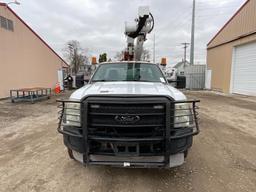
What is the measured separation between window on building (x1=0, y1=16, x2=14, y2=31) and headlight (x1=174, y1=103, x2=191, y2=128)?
12.4 meters

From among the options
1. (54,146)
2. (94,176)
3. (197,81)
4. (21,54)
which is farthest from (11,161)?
(197,81)

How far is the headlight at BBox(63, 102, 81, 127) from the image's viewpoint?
2631 millimetres

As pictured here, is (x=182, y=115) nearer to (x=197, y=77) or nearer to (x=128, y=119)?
(x=128, y=119)

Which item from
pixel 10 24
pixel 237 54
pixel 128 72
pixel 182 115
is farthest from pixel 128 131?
pixel 237 54

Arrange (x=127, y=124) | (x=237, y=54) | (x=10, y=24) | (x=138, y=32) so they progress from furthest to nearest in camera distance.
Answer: (x=237, y=54) < (x=10, y=24) < (x=138, y=32) < (x=127, y=124)

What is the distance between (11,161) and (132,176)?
2270 millimetres

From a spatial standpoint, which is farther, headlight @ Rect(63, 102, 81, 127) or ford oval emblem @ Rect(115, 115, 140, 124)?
headlight @ Rect(63, 102, 81, 127)

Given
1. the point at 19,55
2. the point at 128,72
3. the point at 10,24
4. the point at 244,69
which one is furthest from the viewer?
the point at 244,69

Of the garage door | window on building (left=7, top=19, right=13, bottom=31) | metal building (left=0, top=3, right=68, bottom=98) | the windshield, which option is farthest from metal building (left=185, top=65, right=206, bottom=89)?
the windshield

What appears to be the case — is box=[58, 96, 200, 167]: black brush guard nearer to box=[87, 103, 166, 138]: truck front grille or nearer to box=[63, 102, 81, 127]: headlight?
box=[87, 103, 166, 138]: truck front grille

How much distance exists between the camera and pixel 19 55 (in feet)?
41.9

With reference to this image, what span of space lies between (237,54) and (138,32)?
11580 millimetres

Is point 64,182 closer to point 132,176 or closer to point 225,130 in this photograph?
point 132,176

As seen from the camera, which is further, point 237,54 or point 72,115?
point 237,54
